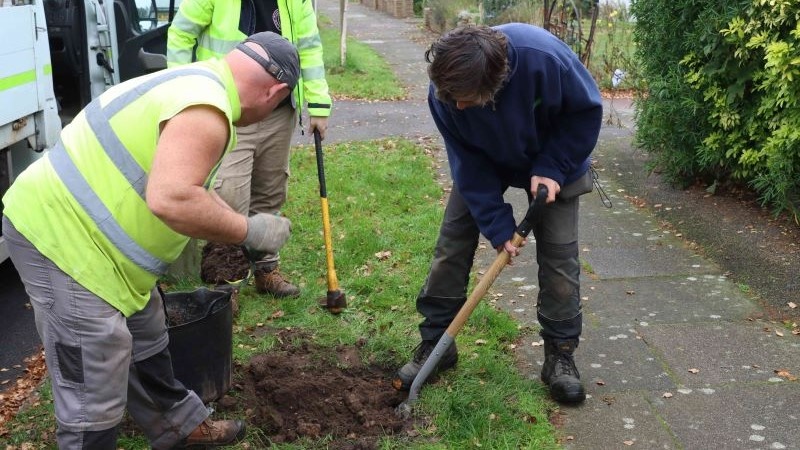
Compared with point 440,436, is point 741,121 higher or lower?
higher

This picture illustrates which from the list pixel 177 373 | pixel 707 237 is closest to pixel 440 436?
pixel 177 373

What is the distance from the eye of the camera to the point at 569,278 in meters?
3.93

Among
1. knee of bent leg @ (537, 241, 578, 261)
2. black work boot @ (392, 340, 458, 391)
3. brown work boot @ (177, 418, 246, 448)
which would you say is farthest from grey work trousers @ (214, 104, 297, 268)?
knee of bent leg @ (537, 241, 578, 261)

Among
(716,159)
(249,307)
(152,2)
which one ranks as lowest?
(249,307)

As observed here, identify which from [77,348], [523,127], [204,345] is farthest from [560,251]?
[77,348]

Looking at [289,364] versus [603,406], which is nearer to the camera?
[603,406]

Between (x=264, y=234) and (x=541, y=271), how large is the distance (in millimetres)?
1578

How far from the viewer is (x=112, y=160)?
2744mm

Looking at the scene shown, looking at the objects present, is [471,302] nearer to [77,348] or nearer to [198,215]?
[198,215]

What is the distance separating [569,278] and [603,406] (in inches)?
24.2

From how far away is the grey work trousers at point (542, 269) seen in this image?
12.7 feet

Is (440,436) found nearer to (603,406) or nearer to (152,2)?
(603,406)

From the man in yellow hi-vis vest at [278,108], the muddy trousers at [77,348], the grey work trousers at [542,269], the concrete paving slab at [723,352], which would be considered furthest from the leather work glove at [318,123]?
the muddy trousers at [77,348]

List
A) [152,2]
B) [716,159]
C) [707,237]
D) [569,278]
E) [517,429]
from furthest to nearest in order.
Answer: [152,2] < [716,159] < [707,237] < [569,278] < [517,429]
